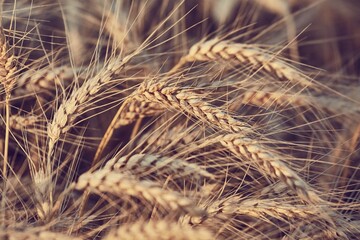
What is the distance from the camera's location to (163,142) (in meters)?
1.41

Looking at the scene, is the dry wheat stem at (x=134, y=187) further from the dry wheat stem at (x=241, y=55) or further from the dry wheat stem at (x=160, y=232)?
the dry wheat stem at (x=241, y=55)

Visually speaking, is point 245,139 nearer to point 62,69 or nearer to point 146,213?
point 146,213

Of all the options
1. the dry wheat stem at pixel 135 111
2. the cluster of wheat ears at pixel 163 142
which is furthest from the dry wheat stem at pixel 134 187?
the dry wheat stem at pixel 135 111

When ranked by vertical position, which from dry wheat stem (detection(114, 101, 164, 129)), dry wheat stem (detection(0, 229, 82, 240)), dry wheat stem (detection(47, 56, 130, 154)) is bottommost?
dry wheat stem (detection(0, 229, 82, 240))

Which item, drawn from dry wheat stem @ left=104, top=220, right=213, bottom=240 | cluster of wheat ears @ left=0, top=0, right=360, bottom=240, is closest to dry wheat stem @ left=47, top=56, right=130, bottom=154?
cluster of wheat ears @ left=0, top=0, right=360, bottom=240

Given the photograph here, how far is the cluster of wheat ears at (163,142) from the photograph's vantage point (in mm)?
1234

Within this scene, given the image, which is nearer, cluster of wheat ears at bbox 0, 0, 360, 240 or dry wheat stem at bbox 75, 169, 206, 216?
dry wheat stem at bbox 75, 169, 206, 216

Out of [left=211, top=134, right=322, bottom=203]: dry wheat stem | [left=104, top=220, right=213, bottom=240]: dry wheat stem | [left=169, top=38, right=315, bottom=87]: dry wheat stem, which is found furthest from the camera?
[left=169, top=38, right=315, bottom=87]: dry wheat stem

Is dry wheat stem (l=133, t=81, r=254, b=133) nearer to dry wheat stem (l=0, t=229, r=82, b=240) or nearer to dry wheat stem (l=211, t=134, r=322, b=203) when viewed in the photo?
dry wheat stem (l=211, t=134, r=322, b=203)

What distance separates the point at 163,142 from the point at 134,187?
256 millimetres

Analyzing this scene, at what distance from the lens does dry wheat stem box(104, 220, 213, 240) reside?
1020 millimetres

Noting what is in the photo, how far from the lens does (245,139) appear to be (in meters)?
1.25

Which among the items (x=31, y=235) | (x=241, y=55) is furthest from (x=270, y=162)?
(x=31, y=235)

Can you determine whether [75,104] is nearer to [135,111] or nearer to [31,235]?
[135,111]
